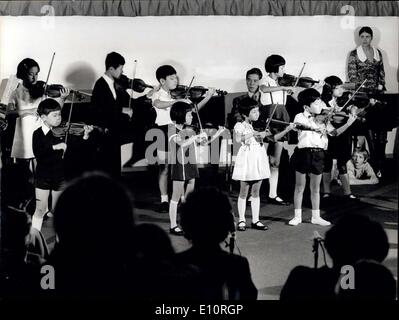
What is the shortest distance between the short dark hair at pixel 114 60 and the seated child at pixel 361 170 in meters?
1.63

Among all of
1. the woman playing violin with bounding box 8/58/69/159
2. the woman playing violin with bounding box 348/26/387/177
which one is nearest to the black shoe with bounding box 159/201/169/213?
the woman playing violin with bounding box 8/58/69/159

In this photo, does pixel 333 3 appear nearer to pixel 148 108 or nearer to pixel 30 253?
pixel 148 108

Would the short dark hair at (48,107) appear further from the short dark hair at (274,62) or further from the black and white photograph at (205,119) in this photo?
the short dark hair at (274,62)

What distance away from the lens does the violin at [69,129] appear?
3.04 m

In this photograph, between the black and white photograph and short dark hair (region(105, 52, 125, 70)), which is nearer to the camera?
the black and white photograph

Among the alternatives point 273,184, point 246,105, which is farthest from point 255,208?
point 246,105

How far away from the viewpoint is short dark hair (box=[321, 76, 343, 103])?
3.48 m

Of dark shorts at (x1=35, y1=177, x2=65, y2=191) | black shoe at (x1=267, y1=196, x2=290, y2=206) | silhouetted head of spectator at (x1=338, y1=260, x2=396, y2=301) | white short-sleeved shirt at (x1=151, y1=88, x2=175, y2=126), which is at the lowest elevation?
silhouetted head of spectator at (x1=338, y1=260, x2=396, y2=301)

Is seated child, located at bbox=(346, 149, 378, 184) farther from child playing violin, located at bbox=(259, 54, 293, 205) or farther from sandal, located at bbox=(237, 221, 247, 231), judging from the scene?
sandal, located at bbox=(237, 221, 247, 231)

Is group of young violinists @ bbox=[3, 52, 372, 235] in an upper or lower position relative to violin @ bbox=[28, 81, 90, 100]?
lower

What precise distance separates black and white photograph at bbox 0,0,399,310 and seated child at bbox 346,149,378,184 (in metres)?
0.01

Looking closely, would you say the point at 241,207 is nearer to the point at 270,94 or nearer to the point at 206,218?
the point at 270,94

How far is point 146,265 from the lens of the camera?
2.28 m
